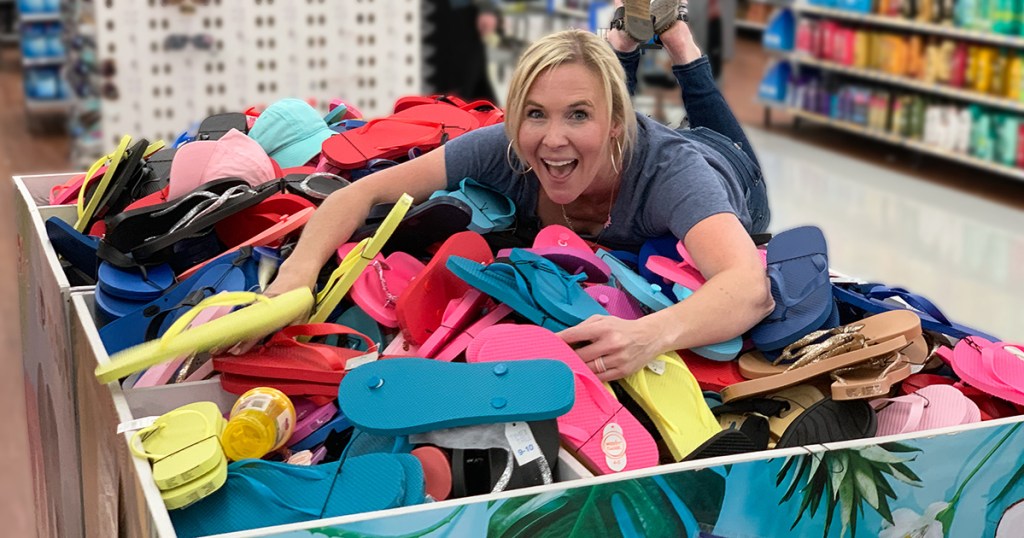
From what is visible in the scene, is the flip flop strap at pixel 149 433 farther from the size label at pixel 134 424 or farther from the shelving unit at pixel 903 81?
the shelving unit at pixel 903 81

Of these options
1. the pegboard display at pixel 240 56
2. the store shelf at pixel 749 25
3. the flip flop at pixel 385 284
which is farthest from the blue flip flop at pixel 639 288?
the store shelf at pixel 749 25

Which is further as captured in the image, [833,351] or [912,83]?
[912,83]

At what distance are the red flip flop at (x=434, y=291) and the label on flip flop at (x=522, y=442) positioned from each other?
364 millimetres

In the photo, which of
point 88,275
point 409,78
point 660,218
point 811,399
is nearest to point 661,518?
point 811,399

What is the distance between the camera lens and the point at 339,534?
1227mm

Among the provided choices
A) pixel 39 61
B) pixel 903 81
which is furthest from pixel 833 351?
pixel 39 61

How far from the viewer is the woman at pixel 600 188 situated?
Answer: 179cm

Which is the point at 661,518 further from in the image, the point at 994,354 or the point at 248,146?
the point at 248,146

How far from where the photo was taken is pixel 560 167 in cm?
207

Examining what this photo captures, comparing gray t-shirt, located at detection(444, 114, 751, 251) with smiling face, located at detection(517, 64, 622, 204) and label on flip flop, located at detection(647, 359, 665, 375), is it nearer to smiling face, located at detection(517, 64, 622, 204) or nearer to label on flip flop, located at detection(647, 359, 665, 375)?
smiling face, located at detection(517, 64, 622, 204)

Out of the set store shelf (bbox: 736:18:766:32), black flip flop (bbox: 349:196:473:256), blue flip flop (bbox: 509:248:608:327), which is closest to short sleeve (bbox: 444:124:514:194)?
black flip flop (bbox: 349:196:473:256)

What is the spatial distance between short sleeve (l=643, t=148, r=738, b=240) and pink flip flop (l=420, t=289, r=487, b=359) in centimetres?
41

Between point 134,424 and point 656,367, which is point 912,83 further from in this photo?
point 134,424

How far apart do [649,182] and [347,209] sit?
57 cm
